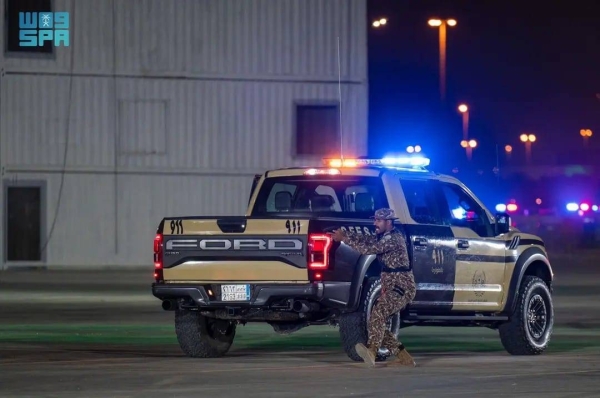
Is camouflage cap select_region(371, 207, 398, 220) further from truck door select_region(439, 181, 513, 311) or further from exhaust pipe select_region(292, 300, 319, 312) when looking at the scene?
truck door select_region(439, 181, 513, 311)

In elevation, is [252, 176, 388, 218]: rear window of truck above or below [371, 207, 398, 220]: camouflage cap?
above

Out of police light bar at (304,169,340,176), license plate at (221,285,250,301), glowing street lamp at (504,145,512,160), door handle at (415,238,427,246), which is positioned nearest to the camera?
license plate at (221,285,250,301)

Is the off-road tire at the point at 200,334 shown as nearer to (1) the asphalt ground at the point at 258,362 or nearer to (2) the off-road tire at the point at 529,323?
(1) the asphalt ground at the point at 258,362

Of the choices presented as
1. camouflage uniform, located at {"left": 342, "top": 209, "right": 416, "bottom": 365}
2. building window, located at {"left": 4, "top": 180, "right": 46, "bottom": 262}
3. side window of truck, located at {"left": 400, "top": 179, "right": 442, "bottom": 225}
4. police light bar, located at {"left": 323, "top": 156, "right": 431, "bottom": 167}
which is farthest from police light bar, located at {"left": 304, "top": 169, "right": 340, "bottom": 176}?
building window, located at {"left": 4, "top": 180, "right": 46, "bottom": 262}

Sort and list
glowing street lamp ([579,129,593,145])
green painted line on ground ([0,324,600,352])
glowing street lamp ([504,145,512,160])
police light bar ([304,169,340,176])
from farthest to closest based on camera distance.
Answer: glowing street lamp ([504,145,512,160]) < glowing street lamp ([579,129,593,145]) < green painted line on ground ([0,324,600,352]) < police light bar ([304,169,340,176])

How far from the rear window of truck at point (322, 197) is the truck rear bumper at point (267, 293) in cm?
157

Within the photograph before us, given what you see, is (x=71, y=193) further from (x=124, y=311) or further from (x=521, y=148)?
(x=521, y=148)

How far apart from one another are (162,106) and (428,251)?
23.7 m

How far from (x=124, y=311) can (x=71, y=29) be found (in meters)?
16.5

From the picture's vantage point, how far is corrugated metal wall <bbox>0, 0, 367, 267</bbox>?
36.0 meters

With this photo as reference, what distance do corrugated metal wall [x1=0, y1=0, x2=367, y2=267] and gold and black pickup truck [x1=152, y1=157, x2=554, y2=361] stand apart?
2148 cm

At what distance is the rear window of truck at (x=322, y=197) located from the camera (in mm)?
14016

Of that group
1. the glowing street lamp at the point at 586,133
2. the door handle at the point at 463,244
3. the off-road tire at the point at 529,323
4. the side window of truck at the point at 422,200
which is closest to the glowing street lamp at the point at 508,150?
the glowing street lamp at the point at 586,133

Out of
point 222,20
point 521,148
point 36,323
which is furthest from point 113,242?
point 521,148
